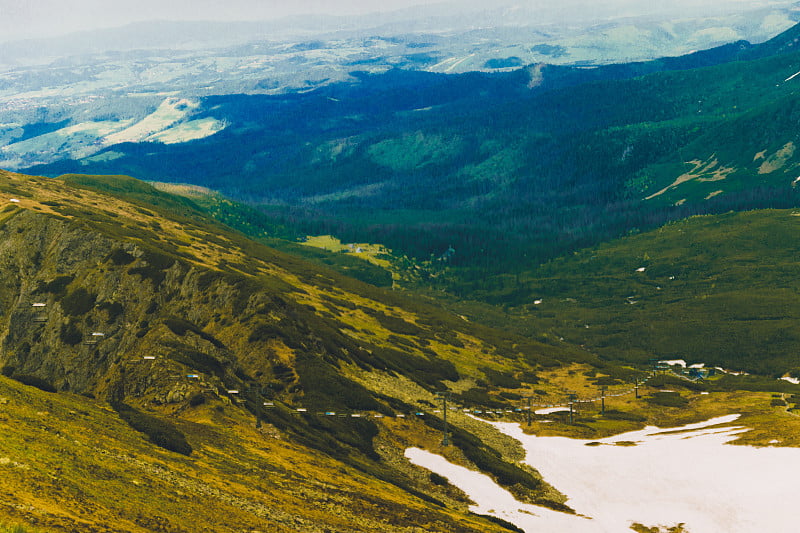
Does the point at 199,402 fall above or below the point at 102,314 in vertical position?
below

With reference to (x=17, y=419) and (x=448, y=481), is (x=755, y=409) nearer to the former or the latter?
(x=448, y=481)

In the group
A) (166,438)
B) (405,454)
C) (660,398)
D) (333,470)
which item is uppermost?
(166,438)

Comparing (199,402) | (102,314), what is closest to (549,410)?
(102,314)

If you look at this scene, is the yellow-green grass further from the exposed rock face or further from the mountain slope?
the exposed rock face

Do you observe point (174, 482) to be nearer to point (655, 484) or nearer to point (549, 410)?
point (655, 484)

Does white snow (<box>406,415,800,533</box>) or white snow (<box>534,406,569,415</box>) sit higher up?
white snow (<box>406,415,800,533</box>)

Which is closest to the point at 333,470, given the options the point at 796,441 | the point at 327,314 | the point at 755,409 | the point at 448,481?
the point at 448,481


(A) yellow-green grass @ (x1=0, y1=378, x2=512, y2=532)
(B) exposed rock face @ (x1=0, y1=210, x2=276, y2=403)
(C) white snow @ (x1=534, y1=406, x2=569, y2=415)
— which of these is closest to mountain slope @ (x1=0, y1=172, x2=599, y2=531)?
(A) yellow-green grass @ (x1=0, y1=378, x2=512, y2=532)

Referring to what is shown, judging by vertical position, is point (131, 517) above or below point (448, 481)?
above

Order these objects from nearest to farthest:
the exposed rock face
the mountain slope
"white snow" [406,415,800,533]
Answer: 1. the mountain slope
2. "white snow" [406,415,800,533]
3. the exposed rock face
